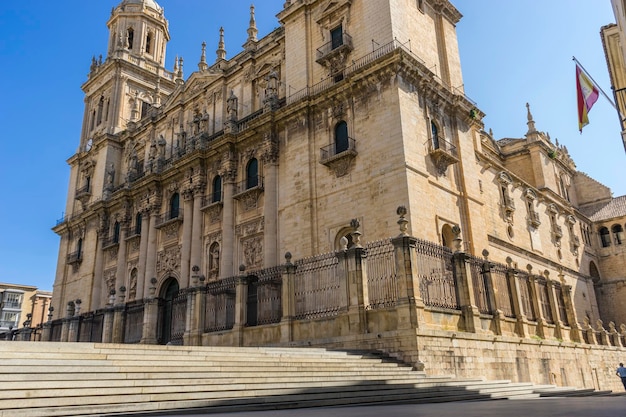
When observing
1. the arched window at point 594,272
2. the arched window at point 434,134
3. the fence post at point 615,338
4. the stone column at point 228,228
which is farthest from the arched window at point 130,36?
the arched window at point 594,272

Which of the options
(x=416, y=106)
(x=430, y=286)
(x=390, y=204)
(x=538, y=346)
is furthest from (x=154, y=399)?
(x=416, y=106)

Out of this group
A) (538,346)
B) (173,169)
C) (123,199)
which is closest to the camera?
(538,346)

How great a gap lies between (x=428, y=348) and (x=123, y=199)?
25.3m

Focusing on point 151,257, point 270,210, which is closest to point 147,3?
point 151,257

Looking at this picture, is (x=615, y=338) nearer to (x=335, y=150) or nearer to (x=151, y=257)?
(x=335, y=150)

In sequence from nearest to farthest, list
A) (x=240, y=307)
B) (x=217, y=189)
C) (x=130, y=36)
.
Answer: (x=240, y=307), (x=217, y=189), (x=130, y=36)

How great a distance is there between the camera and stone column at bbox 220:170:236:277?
23766mm

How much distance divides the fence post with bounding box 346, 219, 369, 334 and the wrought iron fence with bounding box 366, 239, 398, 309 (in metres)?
0.29

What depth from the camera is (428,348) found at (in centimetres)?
1250

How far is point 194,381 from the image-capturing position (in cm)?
811

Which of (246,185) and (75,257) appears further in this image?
(75,257)

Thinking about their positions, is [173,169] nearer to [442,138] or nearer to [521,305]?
[442,138]

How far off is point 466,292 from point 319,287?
4390mm

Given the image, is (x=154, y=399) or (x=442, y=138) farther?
(x=442, y=138)
